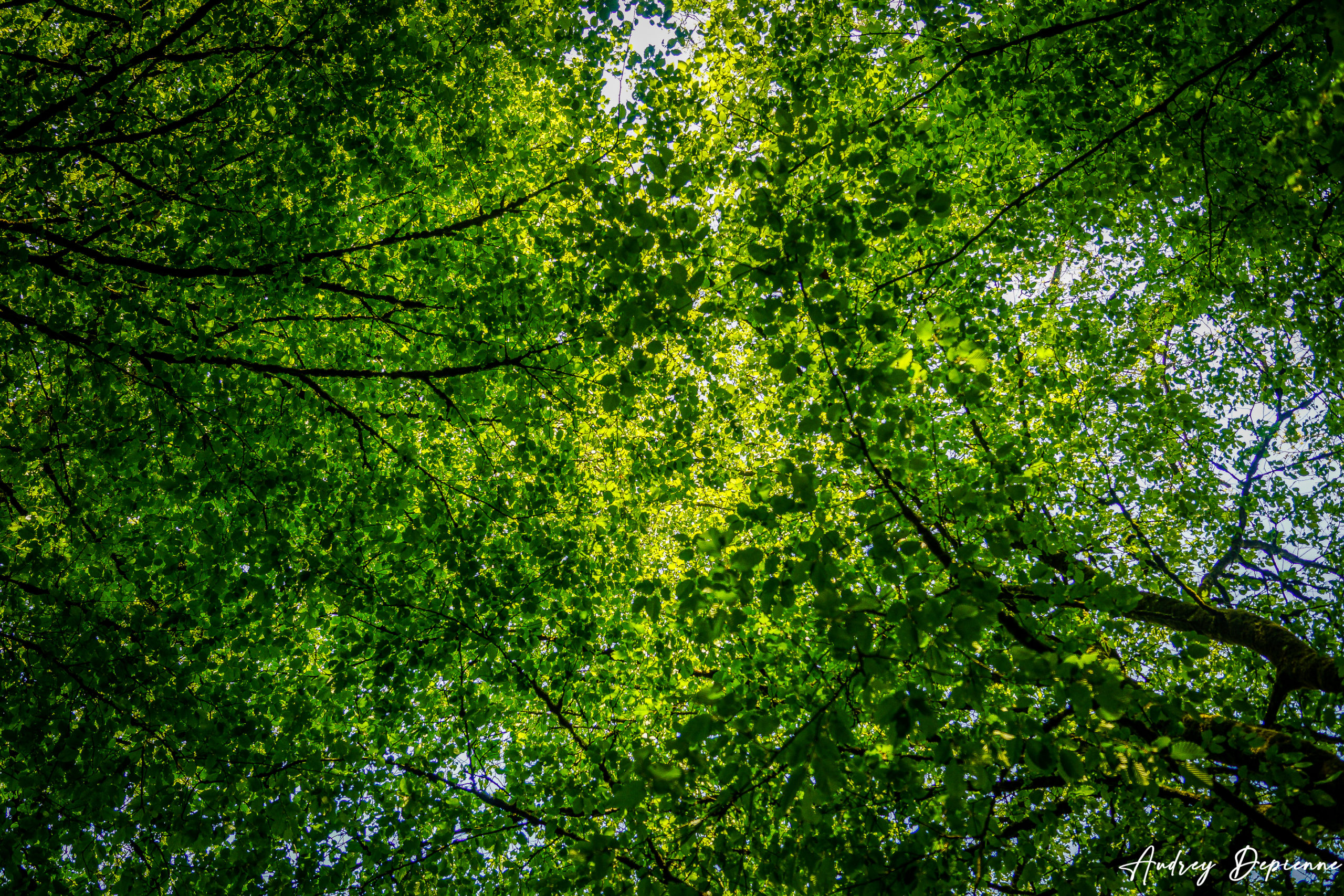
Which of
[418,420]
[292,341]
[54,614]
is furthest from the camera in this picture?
[418,420]

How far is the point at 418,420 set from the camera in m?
8.16

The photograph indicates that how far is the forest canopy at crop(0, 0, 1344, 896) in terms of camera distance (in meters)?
4.70

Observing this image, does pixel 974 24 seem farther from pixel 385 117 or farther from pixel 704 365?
pixel 385 117

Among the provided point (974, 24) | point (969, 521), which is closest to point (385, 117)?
point (974, 24)

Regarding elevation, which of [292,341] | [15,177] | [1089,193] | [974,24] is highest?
[15,177]

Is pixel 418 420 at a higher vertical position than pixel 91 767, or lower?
higher

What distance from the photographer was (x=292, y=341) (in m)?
7.54

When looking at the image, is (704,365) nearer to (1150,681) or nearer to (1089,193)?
(1089,193)

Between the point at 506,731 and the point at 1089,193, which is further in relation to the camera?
the point at 506,731

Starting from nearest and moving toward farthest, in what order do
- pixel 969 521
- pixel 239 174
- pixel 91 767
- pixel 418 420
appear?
pixel 91 767 < pixel 239 174 < pixel 969 521 < pixel 418 420

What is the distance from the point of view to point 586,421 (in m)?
7.87

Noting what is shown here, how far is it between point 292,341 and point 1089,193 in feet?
27.9

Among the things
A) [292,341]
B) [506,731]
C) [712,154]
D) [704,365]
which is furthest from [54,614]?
[712,154]

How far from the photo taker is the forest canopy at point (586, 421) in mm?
4699
